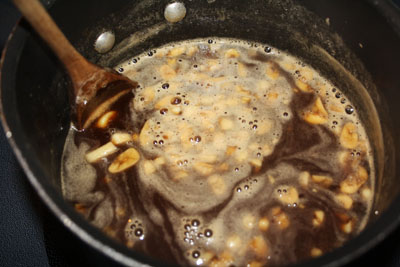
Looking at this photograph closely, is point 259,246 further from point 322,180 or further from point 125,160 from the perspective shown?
point 125,160

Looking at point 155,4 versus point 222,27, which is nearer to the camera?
point 155,4

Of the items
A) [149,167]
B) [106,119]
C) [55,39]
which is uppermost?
[55,39]

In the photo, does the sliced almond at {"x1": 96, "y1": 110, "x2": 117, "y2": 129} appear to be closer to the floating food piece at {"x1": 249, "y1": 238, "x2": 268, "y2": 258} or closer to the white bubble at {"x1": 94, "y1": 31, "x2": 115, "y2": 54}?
the white bubble at {"x1": 94, "y1": 31, "x2": 115, "y2": 54}

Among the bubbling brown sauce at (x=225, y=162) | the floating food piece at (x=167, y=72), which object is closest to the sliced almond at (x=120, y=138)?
the bubbling brown sauce at (x=225, y=162)

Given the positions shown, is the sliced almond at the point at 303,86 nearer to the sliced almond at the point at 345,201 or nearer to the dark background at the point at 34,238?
the sliced almond at the point at 345,201

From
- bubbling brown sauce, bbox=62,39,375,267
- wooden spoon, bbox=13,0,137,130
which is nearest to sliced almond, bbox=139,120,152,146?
bubbling brown sauce, bbox=62,39,375,267

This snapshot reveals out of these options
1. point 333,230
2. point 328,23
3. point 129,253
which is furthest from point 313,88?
point 129,253

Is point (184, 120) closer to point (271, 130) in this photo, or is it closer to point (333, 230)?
point (271, 130)

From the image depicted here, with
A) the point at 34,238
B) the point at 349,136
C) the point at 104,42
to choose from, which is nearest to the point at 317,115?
the point at 349,136
